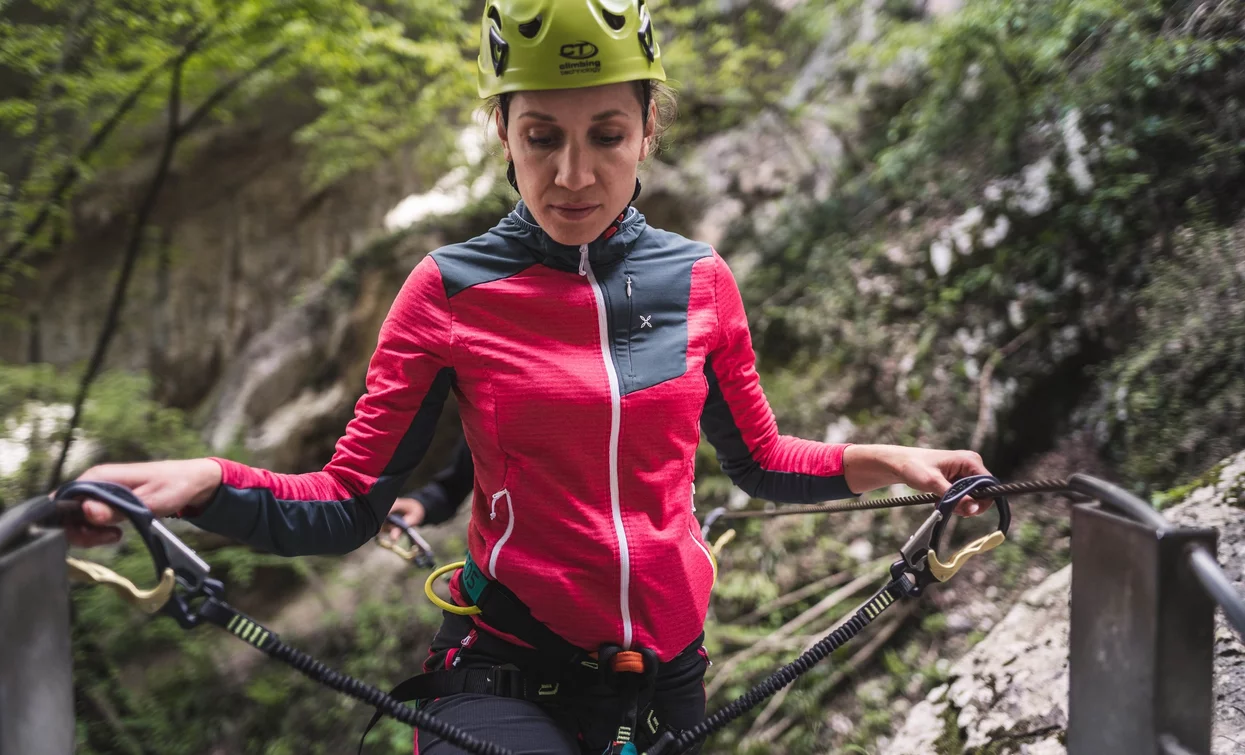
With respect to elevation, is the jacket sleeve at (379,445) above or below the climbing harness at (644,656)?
above

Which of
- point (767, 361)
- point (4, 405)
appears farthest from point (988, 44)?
point (4, 405)

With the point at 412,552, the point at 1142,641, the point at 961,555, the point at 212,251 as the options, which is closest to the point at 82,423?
the point at 412,552

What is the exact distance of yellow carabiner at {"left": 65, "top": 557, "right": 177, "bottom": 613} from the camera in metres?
0.89

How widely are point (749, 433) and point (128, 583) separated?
1056 millimetres

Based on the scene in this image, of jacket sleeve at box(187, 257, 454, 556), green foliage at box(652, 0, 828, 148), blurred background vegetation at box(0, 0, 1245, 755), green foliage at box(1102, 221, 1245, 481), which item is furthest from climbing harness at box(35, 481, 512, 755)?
green foliage at box(652, 0, 828, 148)

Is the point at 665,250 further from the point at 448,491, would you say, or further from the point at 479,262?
the point at 448,491

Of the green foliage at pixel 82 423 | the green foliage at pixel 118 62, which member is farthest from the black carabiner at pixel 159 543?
the green foliage at pixel 118 62

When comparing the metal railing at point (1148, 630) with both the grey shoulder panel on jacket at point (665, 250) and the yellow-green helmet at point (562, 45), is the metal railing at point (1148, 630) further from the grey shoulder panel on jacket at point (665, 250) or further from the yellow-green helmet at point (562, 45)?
the yellow-green helmet at point (562, 45)

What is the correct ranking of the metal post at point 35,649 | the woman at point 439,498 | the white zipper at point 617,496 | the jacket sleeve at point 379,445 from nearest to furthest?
the metal post at point 35,649 → the jacket sleeve at point 379,445 → the white zipper at point 617,496 → the woman at point 439,498

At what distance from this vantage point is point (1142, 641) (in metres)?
0.91

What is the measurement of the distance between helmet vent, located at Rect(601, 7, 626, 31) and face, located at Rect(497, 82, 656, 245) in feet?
0.31

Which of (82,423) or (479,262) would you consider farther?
(82,423)

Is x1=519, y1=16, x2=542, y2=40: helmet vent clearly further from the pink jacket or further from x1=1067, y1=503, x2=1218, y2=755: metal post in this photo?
x1=1067, y1=503, x2=1218, y2=755: metal post

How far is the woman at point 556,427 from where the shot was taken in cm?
116
